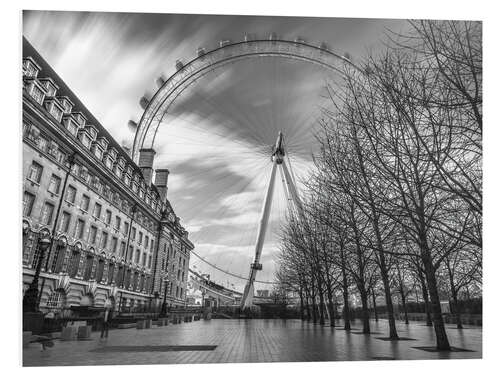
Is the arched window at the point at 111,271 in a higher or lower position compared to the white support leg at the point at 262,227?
lower

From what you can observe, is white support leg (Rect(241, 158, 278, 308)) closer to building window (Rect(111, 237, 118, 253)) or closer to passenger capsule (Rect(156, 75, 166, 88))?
building window (Rect(111, 237, 118, 253))

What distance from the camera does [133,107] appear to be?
514 inches

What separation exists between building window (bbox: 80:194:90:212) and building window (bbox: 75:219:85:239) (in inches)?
26.1

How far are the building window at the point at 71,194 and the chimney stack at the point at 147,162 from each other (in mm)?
3718

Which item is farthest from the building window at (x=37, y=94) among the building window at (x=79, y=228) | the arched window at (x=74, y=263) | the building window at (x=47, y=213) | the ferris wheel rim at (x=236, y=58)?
the arched window at (x=74, y=263)

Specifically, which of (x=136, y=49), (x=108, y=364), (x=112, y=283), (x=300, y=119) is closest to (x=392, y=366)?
(x=108, y=364)

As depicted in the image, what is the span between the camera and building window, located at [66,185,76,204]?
650 inches

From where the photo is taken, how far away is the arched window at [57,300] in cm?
1446

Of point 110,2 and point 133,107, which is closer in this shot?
Result: point 110,2

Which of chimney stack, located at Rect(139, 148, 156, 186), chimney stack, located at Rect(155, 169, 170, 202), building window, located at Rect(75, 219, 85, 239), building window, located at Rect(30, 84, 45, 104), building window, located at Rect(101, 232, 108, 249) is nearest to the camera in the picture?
building window, located at Rect(30, 84, 45, 104)

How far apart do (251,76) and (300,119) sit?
9.47ft

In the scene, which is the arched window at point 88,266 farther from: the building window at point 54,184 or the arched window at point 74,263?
the building window at point 54,184

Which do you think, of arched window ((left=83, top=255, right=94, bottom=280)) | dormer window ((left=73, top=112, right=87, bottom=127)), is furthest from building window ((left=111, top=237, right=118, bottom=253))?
dormer window ((left=73, top=112, right=87, bottom=127))
